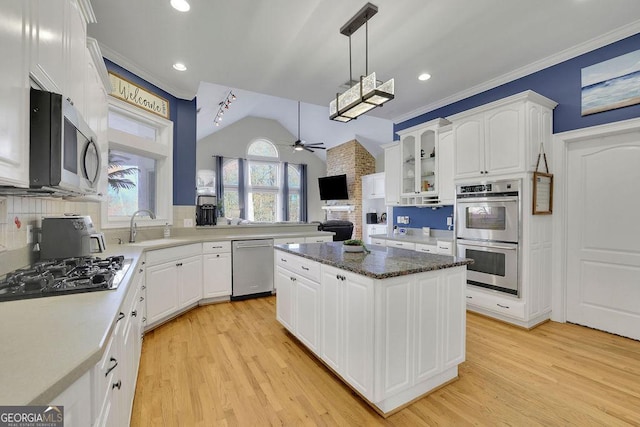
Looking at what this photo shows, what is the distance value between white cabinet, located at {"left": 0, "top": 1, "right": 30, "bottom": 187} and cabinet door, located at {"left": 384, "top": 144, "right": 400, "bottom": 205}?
4416mm

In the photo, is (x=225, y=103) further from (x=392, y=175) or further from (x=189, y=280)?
(x=189, y=280)

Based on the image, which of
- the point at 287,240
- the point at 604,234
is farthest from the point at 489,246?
the point at 287,240

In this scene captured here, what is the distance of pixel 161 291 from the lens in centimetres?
300

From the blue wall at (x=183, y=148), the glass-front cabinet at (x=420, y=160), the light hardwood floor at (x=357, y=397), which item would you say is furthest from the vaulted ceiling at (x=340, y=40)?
the light hardwood floor at (x=357, y=397)

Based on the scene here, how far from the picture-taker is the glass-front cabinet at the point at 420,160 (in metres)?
4.19

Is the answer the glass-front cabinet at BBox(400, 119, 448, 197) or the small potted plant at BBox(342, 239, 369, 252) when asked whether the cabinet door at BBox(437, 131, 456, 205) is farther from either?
the small potted plant at BBox(342, 239, 369, 252)

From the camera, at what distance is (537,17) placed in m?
2.51

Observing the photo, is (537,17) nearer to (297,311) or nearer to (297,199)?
(297,311)

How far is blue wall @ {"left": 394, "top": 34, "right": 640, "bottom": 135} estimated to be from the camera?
109 inches

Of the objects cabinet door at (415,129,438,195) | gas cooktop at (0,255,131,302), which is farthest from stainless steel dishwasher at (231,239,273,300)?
cabinet door at (415,129,438,195)

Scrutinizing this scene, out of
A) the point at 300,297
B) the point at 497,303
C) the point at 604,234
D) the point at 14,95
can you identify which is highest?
the point at 14,95

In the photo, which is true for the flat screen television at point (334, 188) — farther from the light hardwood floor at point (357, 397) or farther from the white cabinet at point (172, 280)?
the light hardwood floor at point (357, 397)

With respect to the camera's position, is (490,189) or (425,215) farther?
(425,215)

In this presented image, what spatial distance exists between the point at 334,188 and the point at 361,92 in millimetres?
7163
